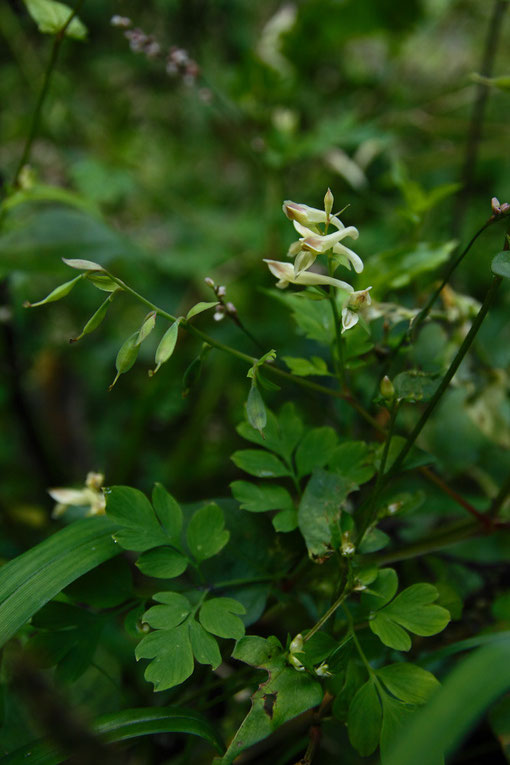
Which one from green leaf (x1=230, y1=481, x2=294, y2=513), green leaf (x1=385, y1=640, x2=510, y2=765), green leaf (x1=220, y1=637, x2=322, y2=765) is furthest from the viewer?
green leaf (x1=230, y1=481, x2=294, y2=513)

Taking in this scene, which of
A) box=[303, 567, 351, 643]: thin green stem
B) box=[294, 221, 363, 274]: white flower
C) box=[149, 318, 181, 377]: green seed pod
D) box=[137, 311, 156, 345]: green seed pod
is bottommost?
box=[303, 567, 351, 643]: thin green stem

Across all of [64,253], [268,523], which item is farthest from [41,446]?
[268,523]

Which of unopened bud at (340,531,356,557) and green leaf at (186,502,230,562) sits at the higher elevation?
unopened bud at (340,531,356,557)

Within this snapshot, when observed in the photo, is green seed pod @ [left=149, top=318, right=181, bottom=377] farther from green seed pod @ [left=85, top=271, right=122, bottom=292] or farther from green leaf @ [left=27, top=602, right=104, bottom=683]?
green leaf @ [left=27, top=602, right=104, bottom=683]

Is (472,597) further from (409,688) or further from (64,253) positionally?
(64,253)

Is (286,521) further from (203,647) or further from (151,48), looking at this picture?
(151,48)

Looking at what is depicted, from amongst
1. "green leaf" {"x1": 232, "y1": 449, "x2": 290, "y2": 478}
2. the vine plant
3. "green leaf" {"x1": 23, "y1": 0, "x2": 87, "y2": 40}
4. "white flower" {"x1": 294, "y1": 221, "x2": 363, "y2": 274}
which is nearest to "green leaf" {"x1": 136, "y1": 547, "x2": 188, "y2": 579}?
the vine plant

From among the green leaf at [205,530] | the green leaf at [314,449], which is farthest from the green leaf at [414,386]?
the green leaf at [205,530]
